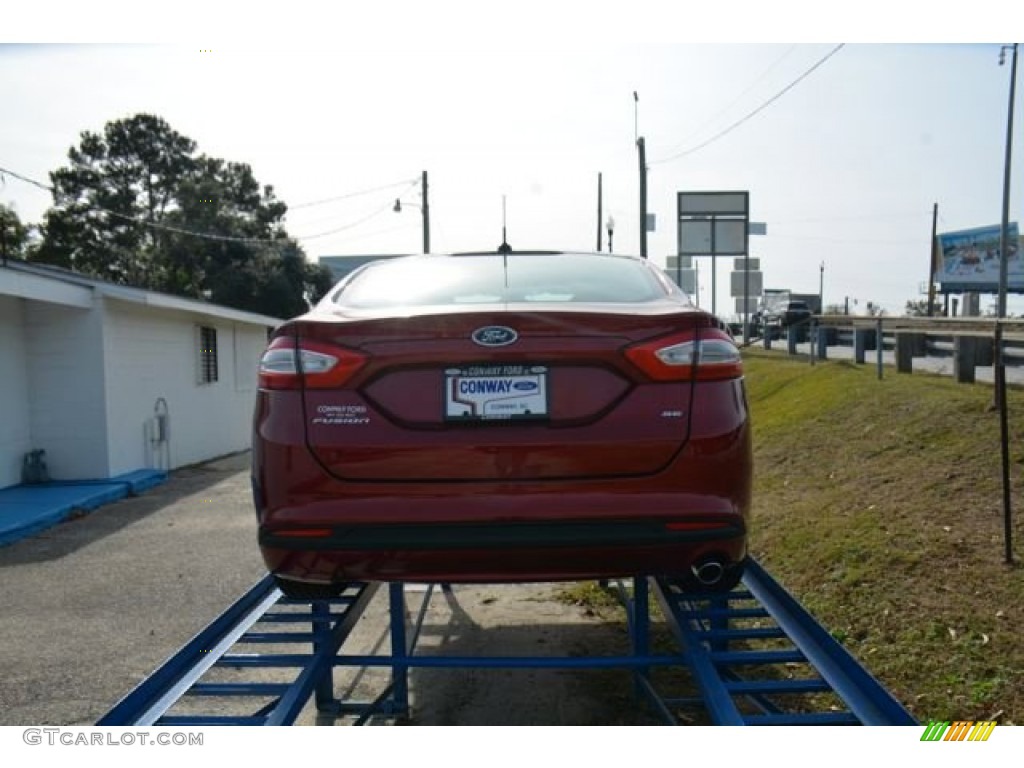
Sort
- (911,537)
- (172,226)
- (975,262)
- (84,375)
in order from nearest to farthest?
(911,537), (84,375), (172,226), (975,262)

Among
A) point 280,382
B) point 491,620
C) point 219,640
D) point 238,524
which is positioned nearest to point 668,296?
point 280,382

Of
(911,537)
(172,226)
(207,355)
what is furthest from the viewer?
(172,226)

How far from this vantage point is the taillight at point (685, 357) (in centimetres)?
266

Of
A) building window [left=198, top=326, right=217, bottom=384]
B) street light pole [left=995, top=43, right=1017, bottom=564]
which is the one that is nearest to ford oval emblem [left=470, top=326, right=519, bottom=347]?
street light pole [left=995, top=43, right=1017, bottom=564]

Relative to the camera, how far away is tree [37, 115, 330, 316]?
135 ft

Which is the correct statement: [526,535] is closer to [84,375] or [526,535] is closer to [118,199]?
[84,375]

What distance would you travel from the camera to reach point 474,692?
4324 millimetres

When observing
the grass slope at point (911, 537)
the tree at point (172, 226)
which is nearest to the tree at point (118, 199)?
the tree at point (172, 226)

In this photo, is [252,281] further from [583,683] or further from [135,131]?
[583,683]

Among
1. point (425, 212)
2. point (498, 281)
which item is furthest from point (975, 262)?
point (498, 281)

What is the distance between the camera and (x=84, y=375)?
11125 millimetres

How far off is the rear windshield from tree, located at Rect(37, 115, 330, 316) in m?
38.0

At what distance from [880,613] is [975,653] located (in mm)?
621

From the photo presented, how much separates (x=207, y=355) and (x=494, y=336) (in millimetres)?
14349
